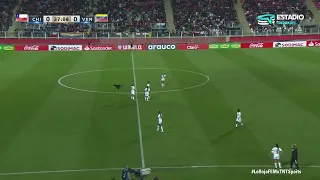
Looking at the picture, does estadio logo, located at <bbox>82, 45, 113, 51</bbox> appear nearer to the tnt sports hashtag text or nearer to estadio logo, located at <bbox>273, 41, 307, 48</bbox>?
estadio logo, located at <bbox>273, 41, 307, 48</bbox>

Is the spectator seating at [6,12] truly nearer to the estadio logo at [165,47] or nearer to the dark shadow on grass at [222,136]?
the estadio logo at [165,47]

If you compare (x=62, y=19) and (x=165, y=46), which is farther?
(x=62, y=19)

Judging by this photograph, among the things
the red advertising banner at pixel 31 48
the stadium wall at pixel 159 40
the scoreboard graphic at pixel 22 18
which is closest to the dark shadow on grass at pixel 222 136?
the stadium wall at pixel 159 40

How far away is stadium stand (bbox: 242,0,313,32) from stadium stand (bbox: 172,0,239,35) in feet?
9.04

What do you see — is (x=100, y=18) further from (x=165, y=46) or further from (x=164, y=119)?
(x=164, y=119)

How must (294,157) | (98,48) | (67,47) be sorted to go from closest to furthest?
(294,157)
(98,48)
(67,47)

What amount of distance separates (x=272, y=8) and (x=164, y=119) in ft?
196

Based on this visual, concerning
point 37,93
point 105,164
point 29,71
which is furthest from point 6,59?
point 105,164

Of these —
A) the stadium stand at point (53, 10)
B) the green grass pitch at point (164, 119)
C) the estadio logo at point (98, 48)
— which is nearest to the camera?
the green grass pitch at point (164, 119)

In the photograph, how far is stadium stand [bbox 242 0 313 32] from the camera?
78.9 m

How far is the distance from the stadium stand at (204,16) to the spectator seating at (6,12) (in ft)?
94.2

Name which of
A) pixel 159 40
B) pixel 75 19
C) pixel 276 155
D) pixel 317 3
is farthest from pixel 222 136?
pixel 317 3

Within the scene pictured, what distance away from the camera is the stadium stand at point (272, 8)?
7894cm

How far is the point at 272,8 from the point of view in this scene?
8094cm
